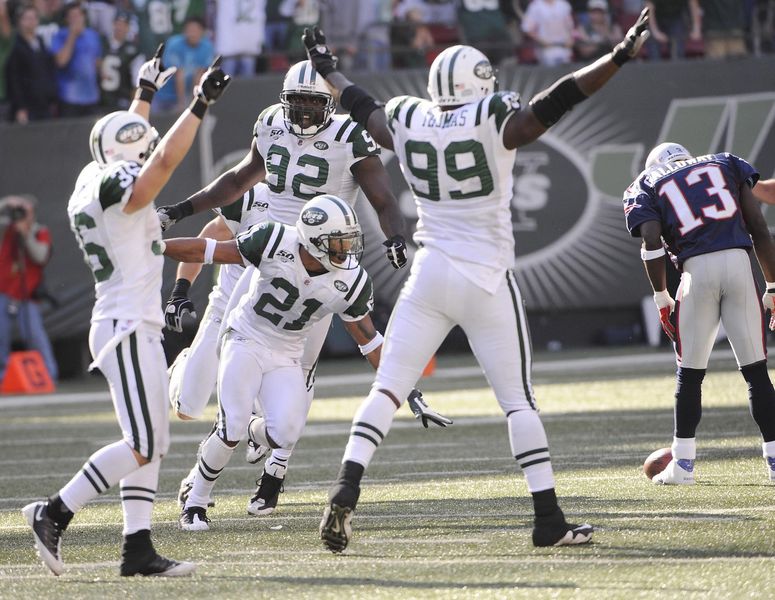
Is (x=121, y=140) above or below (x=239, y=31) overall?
above

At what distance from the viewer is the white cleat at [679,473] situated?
21.8 ft

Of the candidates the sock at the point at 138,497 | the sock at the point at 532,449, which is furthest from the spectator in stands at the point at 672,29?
the sock at the point at 138,497

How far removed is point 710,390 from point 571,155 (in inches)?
223

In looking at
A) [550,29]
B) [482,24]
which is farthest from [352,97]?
[550,29]

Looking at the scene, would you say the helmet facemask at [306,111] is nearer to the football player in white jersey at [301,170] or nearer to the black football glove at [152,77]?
the football player in white jersey at [301,170]

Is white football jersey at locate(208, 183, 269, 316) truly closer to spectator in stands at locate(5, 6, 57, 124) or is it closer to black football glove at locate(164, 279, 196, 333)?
black football glove at locate(164, 279, 196, 333)

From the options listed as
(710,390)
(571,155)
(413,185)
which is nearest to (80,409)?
(710,390)

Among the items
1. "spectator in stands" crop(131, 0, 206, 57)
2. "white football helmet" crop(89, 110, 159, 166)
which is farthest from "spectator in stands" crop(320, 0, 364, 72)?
"white football helmet" crop(89, 110, 159, 166)

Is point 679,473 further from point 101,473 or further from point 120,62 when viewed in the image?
point 120,62

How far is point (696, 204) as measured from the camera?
6609 mm

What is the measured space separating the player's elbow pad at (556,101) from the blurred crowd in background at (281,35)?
10440 mm

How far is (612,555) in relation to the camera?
4906mm

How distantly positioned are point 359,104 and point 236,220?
1783mm

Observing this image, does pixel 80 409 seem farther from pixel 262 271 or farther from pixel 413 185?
pixel 413 185
